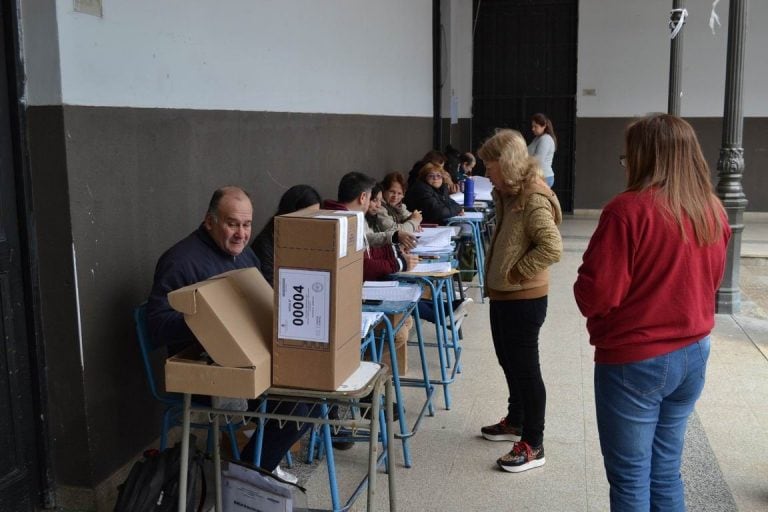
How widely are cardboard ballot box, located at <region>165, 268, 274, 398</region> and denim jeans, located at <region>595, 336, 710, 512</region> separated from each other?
37.7 inches

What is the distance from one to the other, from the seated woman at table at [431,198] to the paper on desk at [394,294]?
2.73 m

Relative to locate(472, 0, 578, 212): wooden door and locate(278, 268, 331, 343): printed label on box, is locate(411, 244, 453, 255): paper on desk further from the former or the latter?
locate(472, 0, 578, 212): wooden door

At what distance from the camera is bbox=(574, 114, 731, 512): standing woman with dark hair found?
2051mm

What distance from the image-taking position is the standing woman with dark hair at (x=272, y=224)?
3.29m

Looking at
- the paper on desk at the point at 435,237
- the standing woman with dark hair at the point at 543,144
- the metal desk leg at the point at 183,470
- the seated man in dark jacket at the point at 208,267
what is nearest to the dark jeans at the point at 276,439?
the seated man in dark jacket at the point at 208,267

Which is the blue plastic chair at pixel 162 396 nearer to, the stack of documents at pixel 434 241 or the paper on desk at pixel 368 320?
the paper on desk at pixel 368 320

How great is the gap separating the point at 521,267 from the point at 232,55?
1.82m

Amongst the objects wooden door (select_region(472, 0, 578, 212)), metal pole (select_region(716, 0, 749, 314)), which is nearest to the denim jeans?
metal pole (select_region(716, 0, 749, 314))

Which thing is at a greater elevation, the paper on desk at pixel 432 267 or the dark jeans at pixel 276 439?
the paper on desk at pixel 432 267

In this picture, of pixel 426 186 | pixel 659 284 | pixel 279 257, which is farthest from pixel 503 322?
pixel 426 186

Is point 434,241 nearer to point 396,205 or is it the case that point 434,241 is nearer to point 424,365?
point 396,205

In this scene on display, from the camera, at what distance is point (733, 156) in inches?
233

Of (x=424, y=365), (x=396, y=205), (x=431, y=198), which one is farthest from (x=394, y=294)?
(x=431, y=198)

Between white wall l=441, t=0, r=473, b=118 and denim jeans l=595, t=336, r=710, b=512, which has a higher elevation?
white wall l=441, t=0, r=473, b=118
